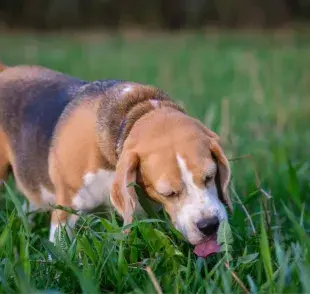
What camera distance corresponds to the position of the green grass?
3.03 m

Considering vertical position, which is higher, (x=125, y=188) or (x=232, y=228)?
(x=125, y=188)

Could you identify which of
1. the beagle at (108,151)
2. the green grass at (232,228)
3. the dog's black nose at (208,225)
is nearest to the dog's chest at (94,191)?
the beagle at (108,151)

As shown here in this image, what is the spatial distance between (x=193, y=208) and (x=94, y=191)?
0.64 meters

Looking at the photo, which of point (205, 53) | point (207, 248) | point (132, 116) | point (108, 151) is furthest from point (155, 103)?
point (205, 53)

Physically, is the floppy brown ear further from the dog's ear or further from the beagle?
the dog's ear

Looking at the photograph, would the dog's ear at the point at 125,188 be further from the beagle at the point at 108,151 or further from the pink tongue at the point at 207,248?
the pink tongue at the point at 207,248

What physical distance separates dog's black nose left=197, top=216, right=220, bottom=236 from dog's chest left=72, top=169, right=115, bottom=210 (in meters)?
0.62

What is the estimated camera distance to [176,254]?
3.30 metres

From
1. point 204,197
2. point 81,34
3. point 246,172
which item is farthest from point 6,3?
point 204,197

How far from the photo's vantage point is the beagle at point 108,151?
3432mm

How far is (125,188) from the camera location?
3.47m

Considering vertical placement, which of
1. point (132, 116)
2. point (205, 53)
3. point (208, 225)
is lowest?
point (205, 53)

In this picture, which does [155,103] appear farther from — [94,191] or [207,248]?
[207,248]

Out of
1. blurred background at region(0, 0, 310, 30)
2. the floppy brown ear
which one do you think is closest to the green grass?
the floppy brown ear
